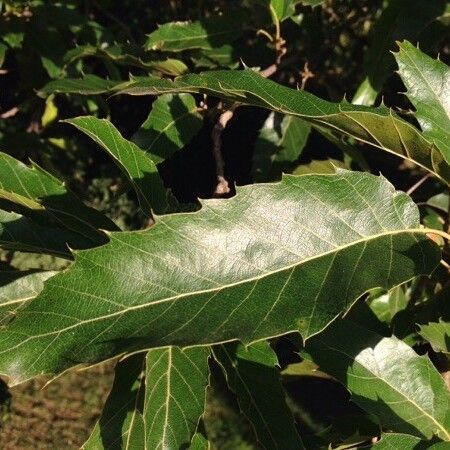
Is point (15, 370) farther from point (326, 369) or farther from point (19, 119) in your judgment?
point (19, 119)

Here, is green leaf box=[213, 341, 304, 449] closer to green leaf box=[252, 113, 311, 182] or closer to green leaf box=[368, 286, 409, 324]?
green leaf box=[368, 286, 409, 324]

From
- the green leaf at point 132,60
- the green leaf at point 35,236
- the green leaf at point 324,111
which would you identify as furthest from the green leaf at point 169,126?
the green leaf at point 324,111

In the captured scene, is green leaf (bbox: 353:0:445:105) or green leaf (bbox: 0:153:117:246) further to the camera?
green leaf (bbox: 353:0:445:105)

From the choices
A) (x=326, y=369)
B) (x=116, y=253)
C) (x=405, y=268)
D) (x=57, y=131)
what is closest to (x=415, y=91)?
(x=405, y=268)

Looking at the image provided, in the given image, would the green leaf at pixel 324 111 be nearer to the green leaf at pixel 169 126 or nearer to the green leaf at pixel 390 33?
the green leaf at pixel 169 126

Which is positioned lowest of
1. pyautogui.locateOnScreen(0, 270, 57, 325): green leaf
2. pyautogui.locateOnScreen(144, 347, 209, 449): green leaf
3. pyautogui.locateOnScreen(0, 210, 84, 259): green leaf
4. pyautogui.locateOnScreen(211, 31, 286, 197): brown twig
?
pyautogui.locateOnScreen(144, 347, 209, 449): green leaf

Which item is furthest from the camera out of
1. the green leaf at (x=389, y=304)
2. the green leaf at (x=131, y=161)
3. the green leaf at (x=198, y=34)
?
the green leaf at (x=198, y=34)

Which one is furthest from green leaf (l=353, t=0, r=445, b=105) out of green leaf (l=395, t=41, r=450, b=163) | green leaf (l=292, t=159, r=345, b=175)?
green leaf (l=395, t=41, r=450, b=163)
